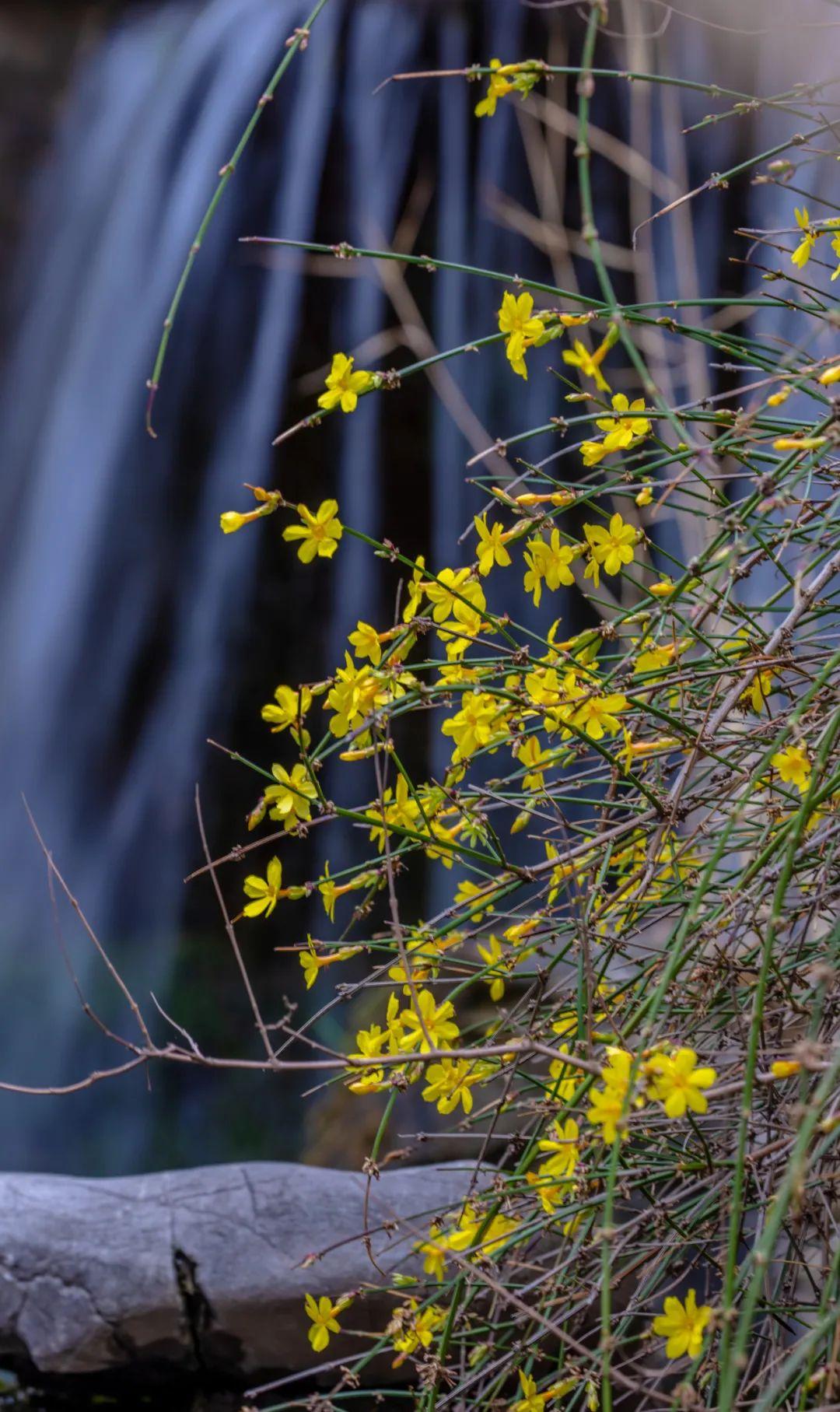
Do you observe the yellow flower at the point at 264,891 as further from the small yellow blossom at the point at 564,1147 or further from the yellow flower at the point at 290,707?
the small yellow blossom at the point at 564,1147

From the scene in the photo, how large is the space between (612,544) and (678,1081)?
1.40ft

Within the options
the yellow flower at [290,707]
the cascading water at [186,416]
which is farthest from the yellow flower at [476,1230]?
the cascading water at [186,416]

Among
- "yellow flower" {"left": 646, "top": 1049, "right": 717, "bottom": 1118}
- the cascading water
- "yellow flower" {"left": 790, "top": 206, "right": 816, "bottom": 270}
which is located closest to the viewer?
"yellow flower" {"left": 646, "top": 1049, "right": 717, "bottom": 1118}

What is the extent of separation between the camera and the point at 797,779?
0.75 metres

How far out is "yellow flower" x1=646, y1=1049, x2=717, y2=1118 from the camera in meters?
0.55

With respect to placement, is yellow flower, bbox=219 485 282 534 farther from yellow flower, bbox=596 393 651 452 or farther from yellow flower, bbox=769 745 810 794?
yellow flower, bbox=769 745 810 794

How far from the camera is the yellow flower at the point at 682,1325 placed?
64 cm

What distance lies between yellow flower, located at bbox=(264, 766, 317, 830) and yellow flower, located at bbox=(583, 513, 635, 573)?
0.25 meters

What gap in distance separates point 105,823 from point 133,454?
4.06ft

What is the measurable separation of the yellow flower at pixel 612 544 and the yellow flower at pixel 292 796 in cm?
25

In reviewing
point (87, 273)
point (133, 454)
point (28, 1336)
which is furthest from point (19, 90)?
point (28, 1336)

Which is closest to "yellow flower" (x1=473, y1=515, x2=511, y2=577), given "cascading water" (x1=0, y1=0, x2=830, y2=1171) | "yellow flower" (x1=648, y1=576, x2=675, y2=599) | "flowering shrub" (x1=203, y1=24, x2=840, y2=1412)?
"flowering shrub" (x1=203, y1=24, x2=840, y2=1412)

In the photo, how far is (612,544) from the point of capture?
887 mm

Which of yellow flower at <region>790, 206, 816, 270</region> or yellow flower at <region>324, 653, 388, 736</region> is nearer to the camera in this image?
yellow flower at <region>324, 653, 388, 736</region>
